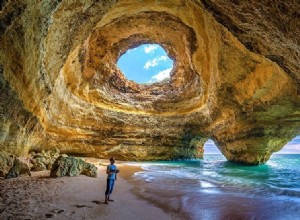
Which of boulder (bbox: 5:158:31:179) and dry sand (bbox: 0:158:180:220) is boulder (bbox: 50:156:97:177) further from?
dry sand (bbox: 0:158:180:220)

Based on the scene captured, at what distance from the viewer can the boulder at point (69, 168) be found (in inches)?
305

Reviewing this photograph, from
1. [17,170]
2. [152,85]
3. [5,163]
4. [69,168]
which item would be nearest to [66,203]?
[17,170]

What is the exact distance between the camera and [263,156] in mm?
17219

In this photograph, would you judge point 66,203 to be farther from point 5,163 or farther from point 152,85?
point 152,85

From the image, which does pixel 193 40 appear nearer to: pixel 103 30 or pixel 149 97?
pixel 103 30

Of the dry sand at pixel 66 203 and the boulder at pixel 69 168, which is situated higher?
the boulder at pixel 69 168

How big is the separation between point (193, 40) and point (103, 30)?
6183mm

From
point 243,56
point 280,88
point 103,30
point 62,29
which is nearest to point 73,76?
point 103,30

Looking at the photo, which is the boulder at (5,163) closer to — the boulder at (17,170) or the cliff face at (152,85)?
the boulder at (17,170)

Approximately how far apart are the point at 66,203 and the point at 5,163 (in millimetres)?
3845

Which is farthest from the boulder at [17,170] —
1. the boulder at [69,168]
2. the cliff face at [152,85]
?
the cliff face at [152,85]

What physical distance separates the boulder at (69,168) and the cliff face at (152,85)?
6.51 ft

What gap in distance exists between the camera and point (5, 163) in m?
7.28

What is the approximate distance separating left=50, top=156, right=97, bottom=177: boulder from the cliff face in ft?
6.51
